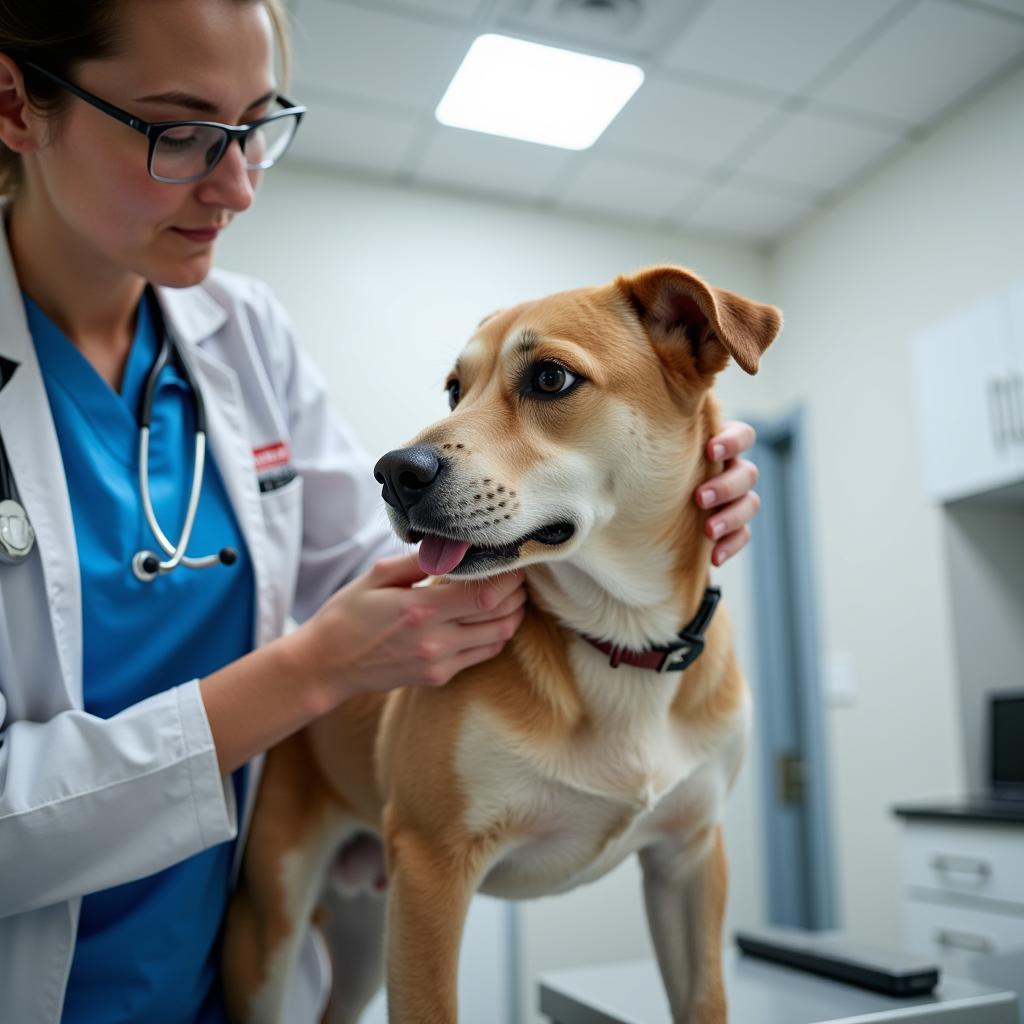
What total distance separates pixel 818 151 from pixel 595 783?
3214 millimetres

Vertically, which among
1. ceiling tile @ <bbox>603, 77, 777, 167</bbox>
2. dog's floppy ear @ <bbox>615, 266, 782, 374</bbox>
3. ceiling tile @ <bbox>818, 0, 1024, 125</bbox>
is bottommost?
dog's floppy ear @ <bbox>615, 266, 782, 374</bbox>

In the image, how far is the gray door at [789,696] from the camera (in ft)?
12.3

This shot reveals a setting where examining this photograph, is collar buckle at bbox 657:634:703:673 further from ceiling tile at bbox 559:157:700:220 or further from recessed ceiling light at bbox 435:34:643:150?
ceiling tile at bbox 559:157:700:220

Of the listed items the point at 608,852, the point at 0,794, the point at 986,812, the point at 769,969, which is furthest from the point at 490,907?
the point at 0,794

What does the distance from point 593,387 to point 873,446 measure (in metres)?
2.91

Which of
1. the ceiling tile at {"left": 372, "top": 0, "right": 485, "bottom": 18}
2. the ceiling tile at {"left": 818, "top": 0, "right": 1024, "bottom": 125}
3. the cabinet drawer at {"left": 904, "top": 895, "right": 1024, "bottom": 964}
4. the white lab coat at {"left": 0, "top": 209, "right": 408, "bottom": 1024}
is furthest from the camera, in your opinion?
the ceiling tile at {"left": 818, "top": 0, "right": 1024, "bottom": 125}

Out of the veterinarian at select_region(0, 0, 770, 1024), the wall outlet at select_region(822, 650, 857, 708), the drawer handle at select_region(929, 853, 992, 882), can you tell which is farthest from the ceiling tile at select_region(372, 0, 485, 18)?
the drawer handle at select_region(929, 853, 992, 882)

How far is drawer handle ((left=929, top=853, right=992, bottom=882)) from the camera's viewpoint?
250cm

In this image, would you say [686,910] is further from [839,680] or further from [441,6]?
[839,680]

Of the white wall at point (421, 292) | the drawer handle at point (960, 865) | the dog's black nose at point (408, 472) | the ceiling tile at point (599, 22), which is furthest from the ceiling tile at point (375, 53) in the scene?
the drawer handle at point (960, 865)

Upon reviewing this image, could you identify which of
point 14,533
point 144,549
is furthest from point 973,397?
point 14,533

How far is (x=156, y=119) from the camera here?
1.00 m

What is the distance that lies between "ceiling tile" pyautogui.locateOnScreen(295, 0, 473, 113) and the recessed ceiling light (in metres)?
0.06

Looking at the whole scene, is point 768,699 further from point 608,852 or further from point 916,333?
point 608,852
